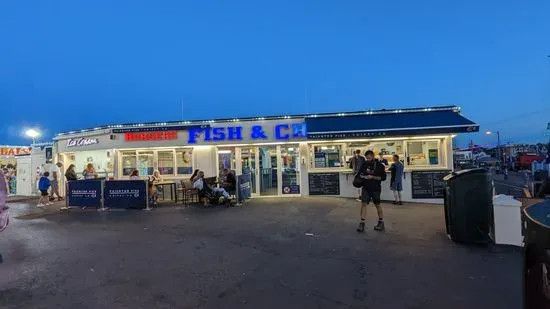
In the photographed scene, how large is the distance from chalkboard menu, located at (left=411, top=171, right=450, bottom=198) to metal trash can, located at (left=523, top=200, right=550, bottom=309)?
475 inches

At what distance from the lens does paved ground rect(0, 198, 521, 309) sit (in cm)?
437

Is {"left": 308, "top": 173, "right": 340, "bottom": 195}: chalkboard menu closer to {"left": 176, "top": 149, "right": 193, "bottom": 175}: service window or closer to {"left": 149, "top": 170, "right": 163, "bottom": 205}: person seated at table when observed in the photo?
{"left": 176, "top": 149, "right": 193, "bottom": 175}: service window

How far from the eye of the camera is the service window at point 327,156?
15.1m

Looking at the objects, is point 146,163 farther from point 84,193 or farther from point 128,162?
point 84,193

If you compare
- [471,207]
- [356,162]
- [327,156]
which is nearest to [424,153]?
[356,162]

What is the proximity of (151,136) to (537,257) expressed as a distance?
15530 mm

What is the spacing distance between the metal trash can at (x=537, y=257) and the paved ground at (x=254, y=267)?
6.02 ft

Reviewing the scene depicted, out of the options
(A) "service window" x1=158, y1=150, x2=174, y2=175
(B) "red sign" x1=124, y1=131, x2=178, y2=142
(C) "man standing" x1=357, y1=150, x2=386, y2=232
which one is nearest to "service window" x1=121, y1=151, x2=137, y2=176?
(B) "red sign" x1=124, y1=131, x2=178, y2=142

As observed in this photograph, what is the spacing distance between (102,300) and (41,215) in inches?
→ 387

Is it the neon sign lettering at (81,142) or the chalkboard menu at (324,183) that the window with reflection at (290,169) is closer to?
the chalkboard menu at (324,183)

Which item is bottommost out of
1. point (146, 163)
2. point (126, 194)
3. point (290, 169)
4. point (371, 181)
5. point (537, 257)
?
point (126, 194)

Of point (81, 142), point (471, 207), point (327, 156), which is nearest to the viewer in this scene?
point (471, 207)

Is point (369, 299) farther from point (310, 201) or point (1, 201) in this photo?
point (310, 201)

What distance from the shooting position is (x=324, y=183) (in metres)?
15.0
